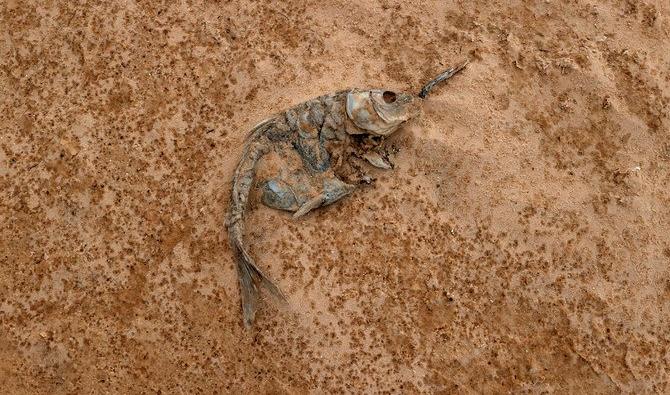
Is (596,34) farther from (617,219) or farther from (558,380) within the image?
(558,380)

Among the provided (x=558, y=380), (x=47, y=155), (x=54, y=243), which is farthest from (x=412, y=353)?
(x=47, y=155)

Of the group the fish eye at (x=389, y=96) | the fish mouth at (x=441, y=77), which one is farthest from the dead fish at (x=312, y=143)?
the fish mouth at (x=441, y=77)

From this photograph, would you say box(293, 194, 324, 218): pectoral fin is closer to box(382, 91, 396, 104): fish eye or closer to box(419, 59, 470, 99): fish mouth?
box(382, 91, 396, 104): fish eye

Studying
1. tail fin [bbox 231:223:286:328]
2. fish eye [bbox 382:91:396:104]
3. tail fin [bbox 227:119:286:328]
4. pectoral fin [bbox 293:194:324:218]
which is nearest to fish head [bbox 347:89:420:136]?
fish eye [bbox 382:91:396:104]

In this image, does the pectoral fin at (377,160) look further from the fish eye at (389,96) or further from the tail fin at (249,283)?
the tail fin at (249,283)

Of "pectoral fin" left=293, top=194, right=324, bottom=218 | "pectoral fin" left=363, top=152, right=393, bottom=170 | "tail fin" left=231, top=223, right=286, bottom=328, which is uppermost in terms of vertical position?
"pectoral fin" left=363, top=152, right=393, bottom=170

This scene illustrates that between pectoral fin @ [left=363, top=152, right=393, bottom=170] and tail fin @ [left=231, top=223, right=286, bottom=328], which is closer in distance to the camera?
tail fin @ [left=231, top=223, right=286, bottom=328]

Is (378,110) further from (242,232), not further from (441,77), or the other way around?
(242,232)
